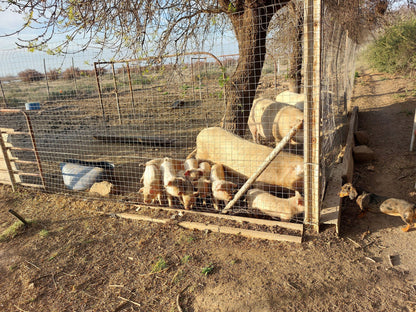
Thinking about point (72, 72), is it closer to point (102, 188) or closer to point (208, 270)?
point (102, 188)

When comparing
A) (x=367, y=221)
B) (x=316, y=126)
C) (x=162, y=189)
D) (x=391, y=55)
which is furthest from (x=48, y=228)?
(x=391, y=55)

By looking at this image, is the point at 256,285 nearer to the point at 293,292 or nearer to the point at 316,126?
the point at 293,292

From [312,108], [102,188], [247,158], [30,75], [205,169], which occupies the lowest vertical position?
[102,188]

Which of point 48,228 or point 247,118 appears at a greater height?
point 247,118

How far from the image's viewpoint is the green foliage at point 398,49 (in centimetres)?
1337

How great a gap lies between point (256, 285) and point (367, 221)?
1814 mm

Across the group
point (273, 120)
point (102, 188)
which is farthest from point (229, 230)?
point (273, 120)

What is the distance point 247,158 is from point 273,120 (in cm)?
162

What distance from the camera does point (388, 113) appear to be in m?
8.52

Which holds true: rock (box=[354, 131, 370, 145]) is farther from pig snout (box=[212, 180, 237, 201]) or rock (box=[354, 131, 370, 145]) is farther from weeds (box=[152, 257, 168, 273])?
weeds (box=[152, 257, 168, 273])

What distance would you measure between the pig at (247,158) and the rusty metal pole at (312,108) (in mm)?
570

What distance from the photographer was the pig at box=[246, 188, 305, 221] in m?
3.47

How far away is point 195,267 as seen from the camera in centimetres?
297

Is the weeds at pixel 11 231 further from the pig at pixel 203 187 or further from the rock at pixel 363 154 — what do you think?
the rock at pixel 363 154
